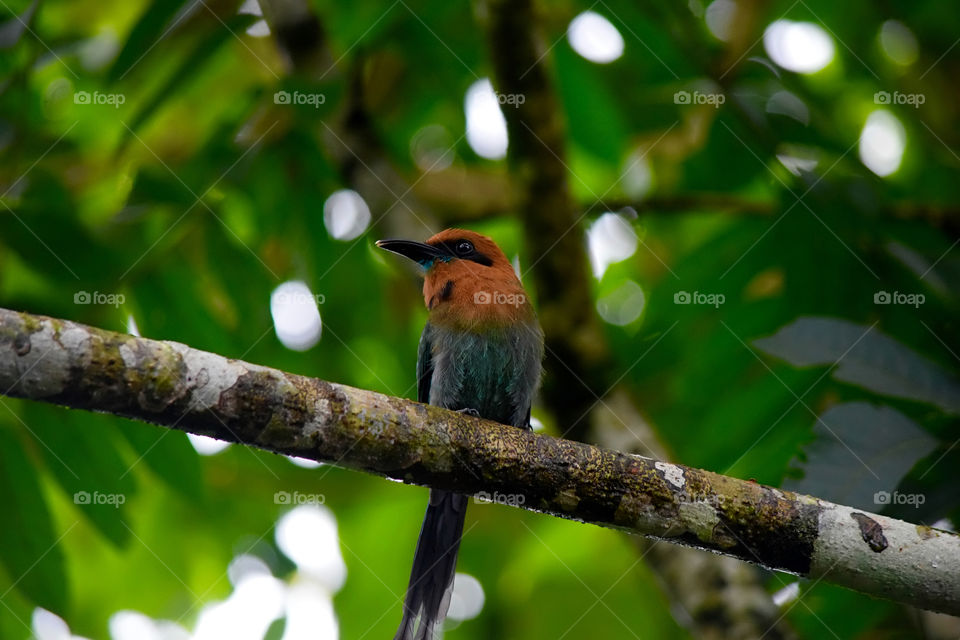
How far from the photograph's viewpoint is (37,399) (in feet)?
6.79

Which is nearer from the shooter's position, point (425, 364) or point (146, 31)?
point (146, 31)

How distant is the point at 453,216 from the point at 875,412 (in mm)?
2940

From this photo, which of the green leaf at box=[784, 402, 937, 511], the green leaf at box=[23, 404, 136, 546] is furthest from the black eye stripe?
the green leaf at box=[784, 402, 937, 511]

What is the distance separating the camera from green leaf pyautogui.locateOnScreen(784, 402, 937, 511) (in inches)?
107

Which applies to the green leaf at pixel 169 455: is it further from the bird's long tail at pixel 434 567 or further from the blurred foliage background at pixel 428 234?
the bird's long tail at pixel 434 567

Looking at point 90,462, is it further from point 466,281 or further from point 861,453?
point 861,453

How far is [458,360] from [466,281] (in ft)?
1.36

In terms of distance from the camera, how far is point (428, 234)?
4.66 metres

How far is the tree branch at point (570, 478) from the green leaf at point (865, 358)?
406 millimetres

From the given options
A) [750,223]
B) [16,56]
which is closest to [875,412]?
[750,223]

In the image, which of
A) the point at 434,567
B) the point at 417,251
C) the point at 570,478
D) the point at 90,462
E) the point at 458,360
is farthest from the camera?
the point at 417,251

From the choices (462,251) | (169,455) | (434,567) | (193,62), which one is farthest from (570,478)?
(193,62)

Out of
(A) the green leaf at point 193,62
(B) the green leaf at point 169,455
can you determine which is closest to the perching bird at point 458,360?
(B) the green leaf at point 169,455

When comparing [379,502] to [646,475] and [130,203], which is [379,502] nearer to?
[130,203]
